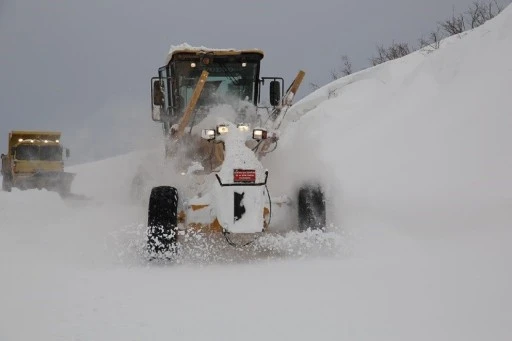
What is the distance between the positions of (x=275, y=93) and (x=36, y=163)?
518 inches

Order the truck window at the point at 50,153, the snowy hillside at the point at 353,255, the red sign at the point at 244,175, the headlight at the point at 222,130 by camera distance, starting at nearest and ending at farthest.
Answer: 1. the snowy hillside at the point at 353,255
2. the red sign at the point at 244,175
3. the headlight at the point at 222,130
4. the truck window at the point at 50,153

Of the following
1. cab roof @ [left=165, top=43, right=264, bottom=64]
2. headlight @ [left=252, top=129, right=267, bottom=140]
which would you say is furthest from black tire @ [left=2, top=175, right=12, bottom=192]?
headlight @ [left=252, top=129, right=267, bottom=140]

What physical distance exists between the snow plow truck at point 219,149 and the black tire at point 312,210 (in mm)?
12

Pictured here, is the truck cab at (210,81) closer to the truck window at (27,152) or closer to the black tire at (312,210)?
the black tire at (312,210)

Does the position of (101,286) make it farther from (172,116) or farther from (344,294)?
(172,116)

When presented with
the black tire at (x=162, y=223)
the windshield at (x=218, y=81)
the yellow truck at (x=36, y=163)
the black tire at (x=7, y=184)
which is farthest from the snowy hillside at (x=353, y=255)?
the black tire at (x=7, y=184)

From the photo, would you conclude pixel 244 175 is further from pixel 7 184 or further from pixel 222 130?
pixel 7 184

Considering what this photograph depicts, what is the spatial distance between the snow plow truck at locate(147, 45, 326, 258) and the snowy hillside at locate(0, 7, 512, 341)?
362 millimetres

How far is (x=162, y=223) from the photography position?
19.6 ft

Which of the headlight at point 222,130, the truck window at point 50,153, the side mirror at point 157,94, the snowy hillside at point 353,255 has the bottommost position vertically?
the snowy hillside at point 353,255

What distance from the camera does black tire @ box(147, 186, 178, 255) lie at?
5895 mm

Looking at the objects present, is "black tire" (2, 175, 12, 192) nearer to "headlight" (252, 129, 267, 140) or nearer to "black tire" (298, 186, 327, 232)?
"headlight" (252, 129, 267, 140)

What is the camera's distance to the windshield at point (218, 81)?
8117 millimetres

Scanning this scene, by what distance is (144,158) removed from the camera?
1030cm
